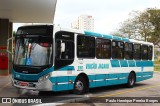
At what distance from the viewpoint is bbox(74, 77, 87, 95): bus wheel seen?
14170 mm

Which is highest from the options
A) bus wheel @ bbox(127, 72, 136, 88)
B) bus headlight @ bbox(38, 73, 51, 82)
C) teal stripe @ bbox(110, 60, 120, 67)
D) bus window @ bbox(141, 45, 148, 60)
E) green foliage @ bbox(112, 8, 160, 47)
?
green foliage @ bbox(112, 8, 160, 47)

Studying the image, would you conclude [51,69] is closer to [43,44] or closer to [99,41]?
[43,44]

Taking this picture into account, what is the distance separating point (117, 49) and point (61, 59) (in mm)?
5113

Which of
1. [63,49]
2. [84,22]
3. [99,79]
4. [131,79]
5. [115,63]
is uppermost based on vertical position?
[84,22]

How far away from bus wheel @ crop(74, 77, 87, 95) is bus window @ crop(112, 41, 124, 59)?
3057mm

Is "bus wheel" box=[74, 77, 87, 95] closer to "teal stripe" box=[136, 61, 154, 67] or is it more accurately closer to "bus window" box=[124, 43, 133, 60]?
"bus window" box=[124, 43, 133, 60]

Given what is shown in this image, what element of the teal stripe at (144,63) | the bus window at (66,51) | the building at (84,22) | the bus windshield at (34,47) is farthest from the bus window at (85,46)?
the building at (84,22)

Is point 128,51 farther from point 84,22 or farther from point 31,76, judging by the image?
point 84,22

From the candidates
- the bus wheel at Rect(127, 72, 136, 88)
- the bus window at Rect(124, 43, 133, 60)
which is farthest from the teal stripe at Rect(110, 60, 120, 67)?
the bus wheel at Rect(127, 72, 136, 88)

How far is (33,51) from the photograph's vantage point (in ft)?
42.2

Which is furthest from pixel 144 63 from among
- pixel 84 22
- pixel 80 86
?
pixel 84 22

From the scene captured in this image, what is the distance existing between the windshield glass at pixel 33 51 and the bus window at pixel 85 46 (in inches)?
70.1

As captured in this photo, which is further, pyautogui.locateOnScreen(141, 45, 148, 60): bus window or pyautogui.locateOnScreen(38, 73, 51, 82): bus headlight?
pyautogui.locateOnScreen(141, 45, 148, 60): bus window

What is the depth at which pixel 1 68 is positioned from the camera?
84.5 feet
